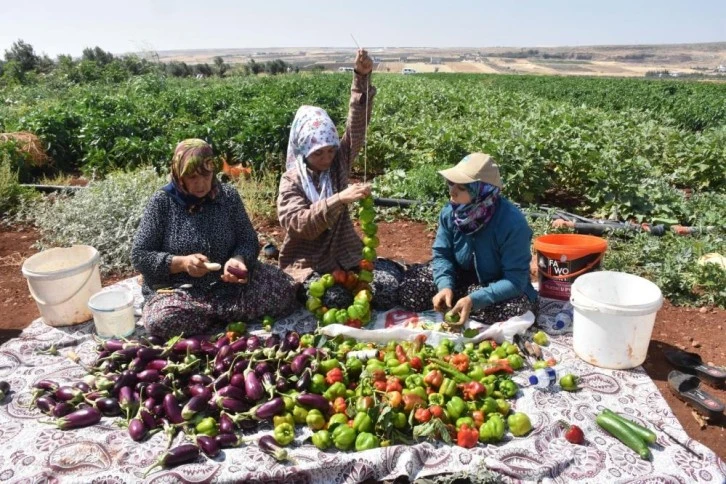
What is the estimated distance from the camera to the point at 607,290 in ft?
12.9

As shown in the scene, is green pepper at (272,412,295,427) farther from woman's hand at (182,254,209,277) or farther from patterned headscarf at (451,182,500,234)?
patterned headscarf at (451,182,500,234)

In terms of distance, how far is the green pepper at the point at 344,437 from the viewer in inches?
109

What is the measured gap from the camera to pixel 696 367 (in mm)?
3592

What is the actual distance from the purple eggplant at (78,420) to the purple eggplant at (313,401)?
109 centimetres

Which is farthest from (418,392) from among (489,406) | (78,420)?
(78,420)

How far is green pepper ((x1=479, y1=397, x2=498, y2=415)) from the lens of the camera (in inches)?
117

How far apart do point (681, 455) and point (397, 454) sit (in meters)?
1.39

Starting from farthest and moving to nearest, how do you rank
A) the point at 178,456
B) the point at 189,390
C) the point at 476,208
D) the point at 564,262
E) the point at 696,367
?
the point at 564,262
the point at 476,208
the point at 696,367
the point at 189,390
the point at 178,456

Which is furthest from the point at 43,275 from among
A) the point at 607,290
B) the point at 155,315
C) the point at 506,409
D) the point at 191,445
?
the point at 607,290

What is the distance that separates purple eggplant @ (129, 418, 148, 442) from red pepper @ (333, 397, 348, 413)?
0.99m

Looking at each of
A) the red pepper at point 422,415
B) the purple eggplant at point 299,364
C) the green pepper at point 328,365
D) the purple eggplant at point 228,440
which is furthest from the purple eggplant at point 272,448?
the red pepper at point 422,415

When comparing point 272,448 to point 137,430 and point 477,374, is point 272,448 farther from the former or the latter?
point 477,374

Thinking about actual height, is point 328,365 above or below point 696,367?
above

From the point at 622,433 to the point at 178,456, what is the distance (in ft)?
7.19
